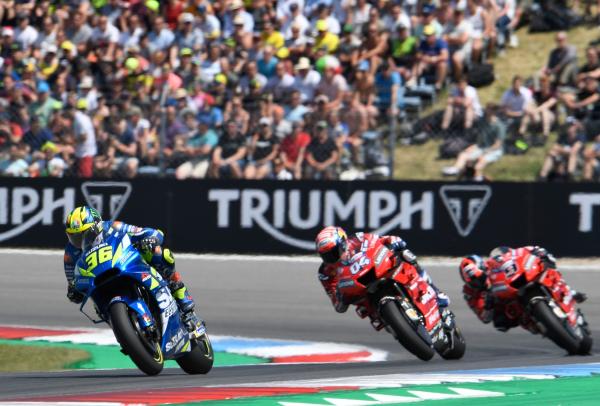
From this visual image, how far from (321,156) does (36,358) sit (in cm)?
616

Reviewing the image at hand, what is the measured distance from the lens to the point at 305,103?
17016 millimetres

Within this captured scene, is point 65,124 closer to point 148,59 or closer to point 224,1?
point 148,59

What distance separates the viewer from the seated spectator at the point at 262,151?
55.6ft

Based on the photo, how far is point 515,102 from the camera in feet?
54.0

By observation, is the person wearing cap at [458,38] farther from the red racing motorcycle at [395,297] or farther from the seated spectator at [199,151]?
the red racing motorcycle at [395,297]

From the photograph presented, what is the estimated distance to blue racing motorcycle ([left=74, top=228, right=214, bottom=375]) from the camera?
8492 mm

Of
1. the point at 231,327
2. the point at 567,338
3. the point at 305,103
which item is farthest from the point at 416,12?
the point at 567,338

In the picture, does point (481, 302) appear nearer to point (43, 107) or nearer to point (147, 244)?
point (147, 244)

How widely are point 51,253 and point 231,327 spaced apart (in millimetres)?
4810

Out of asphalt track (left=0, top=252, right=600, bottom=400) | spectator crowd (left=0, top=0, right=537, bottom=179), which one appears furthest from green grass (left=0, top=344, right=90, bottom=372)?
spectator crowd (left=0, top=0, right=537, bottom=179)

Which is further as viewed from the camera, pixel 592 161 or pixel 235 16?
pixel 235 16

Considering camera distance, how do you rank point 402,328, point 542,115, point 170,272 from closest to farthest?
point 170,272, point 402,328, point 542,115

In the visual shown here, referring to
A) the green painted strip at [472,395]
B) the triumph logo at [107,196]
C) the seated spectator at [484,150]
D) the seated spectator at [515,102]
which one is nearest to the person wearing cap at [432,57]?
the seated spectator at [515,102]

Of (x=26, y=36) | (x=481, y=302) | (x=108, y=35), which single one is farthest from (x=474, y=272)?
(x=26, y=36)
